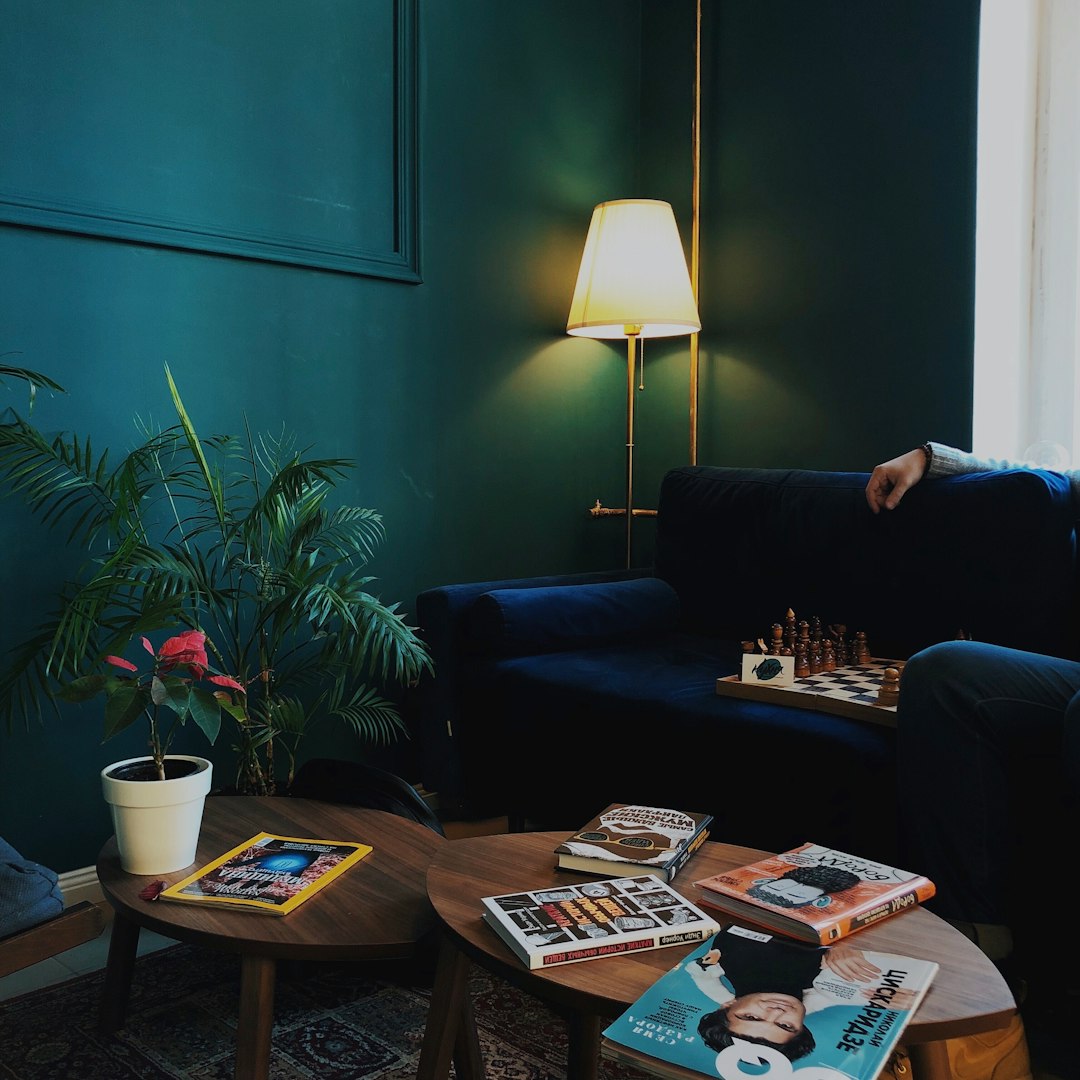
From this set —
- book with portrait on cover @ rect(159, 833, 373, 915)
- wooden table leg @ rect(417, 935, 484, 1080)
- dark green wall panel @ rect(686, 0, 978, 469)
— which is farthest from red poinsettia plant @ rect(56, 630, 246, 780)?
dark green wall panel @ rect(686, 0, 978, 469)

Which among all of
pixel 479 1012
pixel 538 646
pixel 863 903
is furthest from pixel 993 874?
pixel 538 646

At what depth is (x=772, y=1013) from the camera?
2.97 ft

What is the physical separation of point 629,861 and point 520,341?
2.03m

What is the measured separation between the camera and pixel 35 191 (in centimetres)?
210

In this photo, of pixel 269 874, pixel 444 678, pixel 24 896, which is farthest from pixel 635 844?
pixel 444 678

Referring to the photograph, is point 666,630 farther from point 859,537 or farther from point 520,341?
point 520,341

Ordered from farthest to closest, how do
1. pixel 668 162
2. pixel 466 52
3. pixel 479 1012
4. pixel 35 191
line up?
pixel 668 162 < pixel 466 52 < pixel 35 191 < pixel 479 1012

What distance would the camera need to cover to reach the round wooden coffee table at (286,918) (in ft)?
3.99

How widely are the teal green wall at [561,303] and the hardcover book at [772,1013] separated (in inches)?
64.4

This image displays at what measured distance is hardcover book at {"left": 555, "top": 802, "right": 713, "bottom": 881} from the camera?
1.22 metres

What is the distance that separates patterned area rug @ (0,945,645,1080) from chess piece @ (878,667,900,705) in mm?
711

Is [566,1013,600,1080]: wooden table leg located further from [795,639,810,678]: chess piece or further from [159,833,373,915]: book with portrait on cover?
[795,639,810,678]: chess piece

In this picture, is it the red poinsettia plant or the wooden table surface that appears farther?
the red poinsettia plant

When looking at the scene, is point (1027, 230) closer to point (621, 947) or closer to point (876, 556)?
point (876, 556)
